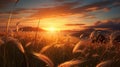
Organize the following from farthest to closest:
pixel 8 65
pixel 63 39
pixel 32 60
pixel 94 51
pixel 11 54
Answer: pixel 63 39 < pixel 94 51 < pixel 11 54 < pixel 32 60 < pixel 8 65

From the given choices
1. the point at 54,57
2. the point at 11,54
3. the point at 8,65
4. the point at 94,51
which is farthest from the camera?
the point at 94,51

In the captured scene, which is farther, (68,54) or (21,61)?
(68,54)

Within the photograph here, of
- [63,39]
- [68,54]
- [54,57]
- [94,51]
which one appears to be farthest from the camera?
[63,39]

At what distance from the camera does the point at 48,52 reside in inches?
110

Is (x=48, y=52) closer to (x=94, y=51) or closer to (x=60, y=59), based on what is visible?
(x=60, y=59)

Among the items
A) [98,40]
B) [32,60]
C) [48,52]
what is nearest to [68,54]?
[48,52]

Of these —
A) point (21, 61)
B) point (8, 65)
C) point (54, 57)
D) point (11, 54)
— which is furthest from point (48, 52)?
point (8, 65)

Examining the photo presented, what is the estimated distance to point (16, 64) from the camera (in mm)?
2123

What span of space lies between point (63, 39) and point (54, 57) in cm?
78

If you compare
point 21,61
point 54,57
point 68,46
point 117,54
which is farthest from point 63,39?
point 21,61

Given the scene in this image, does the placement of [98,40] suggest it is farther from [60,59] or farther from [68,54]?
[60,59]

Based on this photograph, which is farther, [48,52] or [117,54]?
[48,52]

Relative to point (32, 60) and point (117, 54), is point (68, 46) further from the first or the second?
point (32, 60)

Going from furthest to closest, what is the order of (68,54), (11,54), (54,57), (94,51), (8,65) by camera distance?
(94,51) < (68,54) < (54,57) < (11,54) < (8,65)
